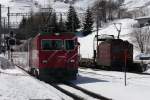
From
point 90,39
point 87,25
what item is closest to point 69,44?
point 90,39

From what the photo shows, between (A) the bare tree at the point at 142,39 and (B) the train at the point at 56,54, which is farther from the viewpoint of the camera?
(A) the bare tree at the point at 142,39

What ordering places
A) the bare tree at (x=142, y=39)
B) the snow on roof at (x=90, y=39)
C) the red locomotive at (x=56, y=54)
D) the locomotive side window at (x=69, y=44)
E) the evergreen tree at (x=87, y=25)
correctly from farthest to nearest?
the evergreen tree at (x=87, y=25), the snow on roof at (x=90, y=39), the bare tree at (x=142, y=39), the locomotive side window at (x=69, y=44), the red locomotive at (x=56, y=54)

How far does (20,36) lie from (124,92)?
6814cm

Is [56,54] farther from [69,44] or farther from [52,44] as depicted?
[69,44]

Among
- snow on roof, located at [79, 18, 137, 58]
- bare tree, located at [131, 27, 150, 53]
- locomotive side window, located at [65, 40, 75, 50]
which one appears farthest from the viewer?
snow on roof, located at [79, 18, 137, 58]

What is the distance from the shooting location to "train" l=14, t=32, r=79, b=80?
27250 mm

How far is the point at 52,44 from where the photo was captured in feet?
89.8

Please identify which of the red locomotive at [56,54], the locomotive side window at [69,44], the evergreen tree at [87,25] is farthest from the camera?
the evergreen tree at [87,25]

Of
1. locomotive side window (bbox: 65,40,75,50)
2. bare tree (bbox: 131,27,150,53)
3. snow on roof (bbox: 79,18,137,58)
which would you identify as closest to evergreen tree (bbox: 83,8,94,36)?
snow on roof (bbox: 79,18,137,58)

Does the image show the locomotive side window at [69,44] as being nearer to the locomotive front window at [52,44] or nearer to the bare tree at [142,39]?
the locomotive front window at [52,44]

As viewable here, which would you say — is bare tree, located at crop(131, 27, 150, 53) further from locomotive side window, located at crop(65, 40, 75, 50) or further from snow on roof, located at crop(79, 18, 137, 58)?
locomotive side window, located at crop(65, 40, 75, 50)

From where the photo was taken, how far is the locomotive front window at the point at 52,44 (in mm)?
27281

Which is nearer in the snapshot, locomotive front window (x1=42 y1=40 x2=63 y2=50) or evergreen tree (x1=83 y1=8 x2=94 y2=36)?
locomotive front window (x1=42 y1=40 x2=63 y2=50)

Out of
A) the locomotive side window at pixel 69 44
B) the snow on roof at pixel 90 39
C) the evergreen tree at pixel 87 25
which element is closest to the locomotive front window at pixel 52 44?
the locomotive side window at pixel 69 44
